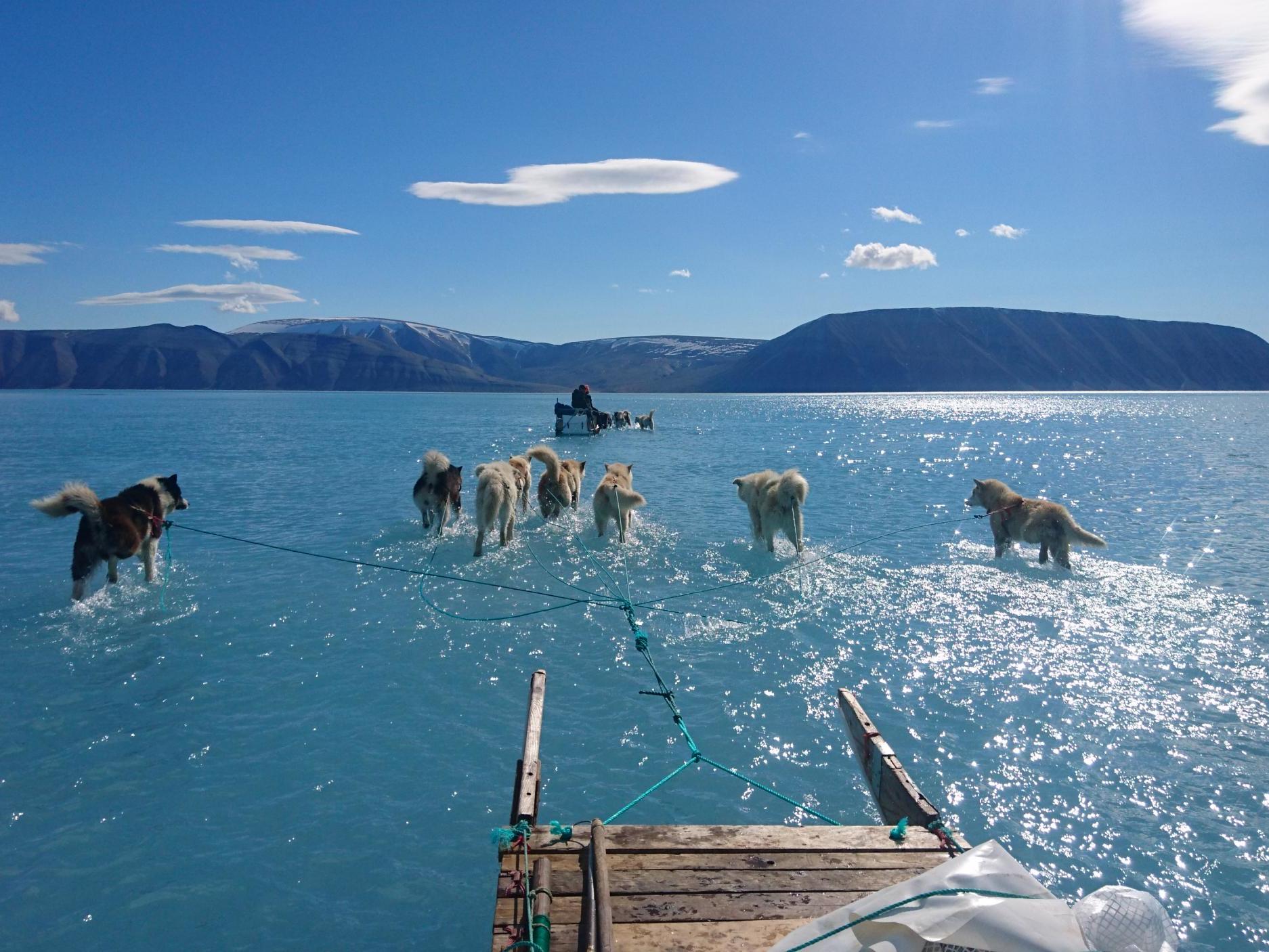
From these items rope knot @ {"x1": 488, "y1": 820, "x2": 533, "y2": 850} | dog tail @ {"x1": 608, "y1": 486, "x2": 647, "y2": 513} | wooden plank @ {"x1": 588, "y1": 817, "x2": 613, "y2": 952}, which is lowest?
rope knot @ {"x1": 488, "y1": 820, "x2": 533, "y2": 850}

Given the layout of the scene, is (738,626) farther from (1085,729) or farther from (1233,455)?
(1233,455)

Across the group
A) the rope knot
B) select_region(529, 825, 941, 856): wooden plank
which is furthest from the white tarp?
the rope knot

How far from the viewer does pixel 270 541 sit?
15203 millimetres

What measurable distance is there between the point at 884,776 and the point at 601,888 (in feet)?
8.55

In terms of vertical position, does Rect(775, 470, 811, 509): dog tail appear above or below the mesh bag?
above

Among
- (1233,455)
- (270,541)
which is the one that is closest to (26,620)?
(270,541)

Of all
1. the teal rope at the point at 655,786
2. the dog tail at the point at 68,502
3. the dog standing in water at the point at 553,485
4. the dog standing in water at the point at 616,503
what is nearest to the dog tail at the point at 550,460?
the dog standing in water at the point at 553,485

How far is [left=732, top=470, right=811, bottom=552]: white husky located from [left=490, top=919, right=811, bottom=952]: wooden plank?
9515 millimetres

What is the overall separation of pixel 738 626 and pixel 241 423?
194 feet

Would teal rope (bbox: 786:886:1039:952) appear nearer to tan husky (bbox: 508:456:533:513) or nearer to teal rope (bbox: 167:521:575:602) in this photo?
teal rope (bbox: 167:521:575:602)

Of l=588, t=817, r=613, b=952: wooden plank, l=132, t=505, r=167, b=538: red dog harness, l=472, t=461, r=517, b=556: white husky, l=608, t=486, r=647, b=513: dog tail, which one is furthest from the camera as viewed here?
l=608, t=486, r=647, b=513: dog tail

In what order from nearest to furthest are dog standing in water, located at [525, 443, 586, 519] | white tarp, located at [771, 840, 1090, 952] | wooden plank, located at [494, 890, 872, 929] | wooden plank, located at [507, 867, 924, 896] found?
white tarp, located at [771, 840, 1090, 952], wooden plank, located at [494, 890, 872, 929], wooden plank, located at [507, 867, 924, 896], dog standing in water, located at [525, 443, 586, 519]

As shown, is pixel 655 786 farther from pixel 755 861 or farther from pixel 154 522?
pixel 154 522

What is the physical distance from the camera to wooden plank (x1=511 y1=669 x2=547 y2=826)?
14.8 ft
